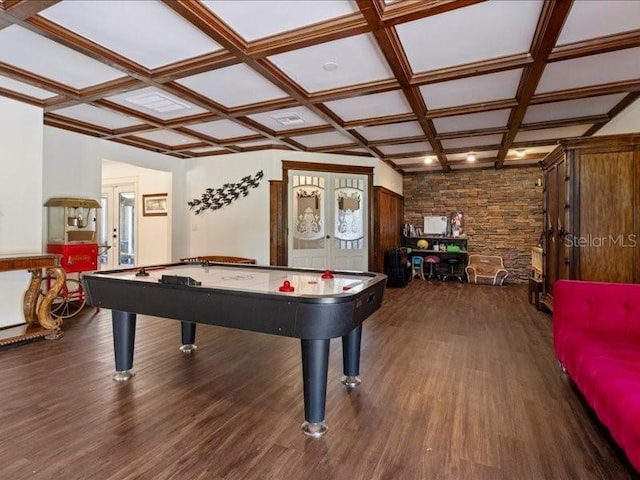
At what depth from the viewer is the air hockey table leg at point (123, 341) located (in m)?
2.74

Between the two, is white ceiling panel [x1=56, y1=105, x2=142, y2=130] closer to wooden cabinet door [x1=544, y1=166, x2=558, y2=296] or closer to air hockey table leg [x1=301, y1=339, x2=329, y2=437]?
air hockey table leg [x1=301, y1=339, x2=329, y2=437]

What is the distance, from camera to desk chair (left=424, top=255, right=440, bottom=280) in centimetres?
854

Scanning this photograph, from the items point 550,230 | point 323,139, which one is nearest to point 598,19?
point 550,230

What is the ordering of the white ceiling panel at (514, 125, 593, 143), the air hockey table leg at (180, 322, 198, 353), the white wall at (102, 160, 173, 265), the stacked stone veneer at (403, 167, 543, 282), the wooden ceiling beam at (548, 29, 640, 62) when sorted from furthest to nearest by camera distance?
the stacked stone veneer at (403, 167, 543, 282) < the white wall at (102, 160, 173, 265) < the white ceiling panel at (514, 125, 593, 143) < the air hockey table leg at (180, 322, 198, 353) < the wooden ceiling beam at (548, 29, 640, 62)

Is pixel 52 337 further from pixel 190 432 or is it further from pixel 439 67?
pixel 439 67

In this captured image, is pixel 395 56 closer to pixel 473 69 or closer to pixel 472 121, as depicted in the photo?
pixel 473 69

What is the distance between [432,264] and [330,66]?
259 inches

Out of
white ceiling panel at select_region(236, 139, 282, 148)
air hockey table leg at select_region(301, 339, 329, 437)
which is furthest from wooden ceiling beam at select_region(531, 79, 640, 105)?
white ceiling panel at select_region(236, 139, 282, 148)

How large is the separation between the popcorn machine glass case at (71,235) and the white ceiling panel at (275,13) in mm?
3887

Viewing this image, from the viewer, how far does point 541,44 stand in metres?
2.70

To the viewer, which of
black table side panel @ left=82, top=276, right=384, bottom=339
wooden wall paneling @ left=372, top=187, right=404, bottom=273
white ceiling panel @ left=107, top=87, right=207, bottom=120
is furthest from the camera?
wooden wall paneling @ left=372, top=187, right=404, bottom=273

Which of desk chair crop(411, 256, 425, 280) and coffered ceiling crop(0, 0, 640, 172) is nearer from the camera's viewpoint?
coffered ceiling crop(0, 0, 640, 172)

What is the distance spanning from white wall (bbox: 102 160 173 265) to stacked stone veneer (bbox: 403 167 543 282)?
6061 millimetres

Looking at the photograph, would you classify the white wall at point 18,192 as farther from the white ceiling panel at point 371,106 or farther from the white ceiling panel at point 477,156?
the white ceiling panel at point 477,156
